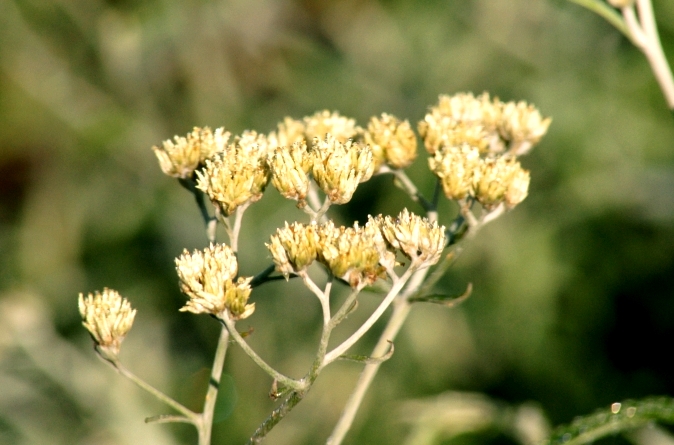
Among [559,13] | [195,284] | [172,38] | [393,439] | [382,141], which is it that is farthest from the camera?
[172,38]

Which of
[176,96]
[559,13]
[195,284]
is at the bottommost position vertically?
[195,284]

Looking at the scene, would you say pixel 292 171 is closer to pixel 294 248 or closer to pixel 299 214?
pixel 294 248

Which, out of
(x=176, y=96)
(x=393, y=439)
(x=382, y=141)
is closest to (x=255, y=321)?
(x=393, y=439)

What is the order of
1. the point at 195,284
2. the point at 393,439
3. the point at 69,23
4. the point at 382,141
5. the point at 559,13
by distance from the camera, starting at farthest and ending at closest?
the point at 69,23 → the point at 559,13 → the point at 393,439 → the point at 382,141 → the point at 195,284

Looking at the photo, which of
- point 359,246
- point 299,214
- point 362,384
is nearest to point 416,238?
point 359,246

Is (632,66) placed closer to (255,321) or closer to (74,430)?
(255,321)

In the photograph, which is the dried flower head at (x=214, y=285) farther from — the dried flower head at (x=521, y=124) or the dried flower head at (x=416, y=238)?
the dried flower head at (x=521, y=124)

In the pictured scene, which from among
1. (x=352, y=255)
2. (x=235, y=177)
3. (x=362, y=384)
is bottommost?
(x=362, y=384)

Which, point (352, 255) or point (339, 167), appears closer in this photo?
A: point (352, 255)
